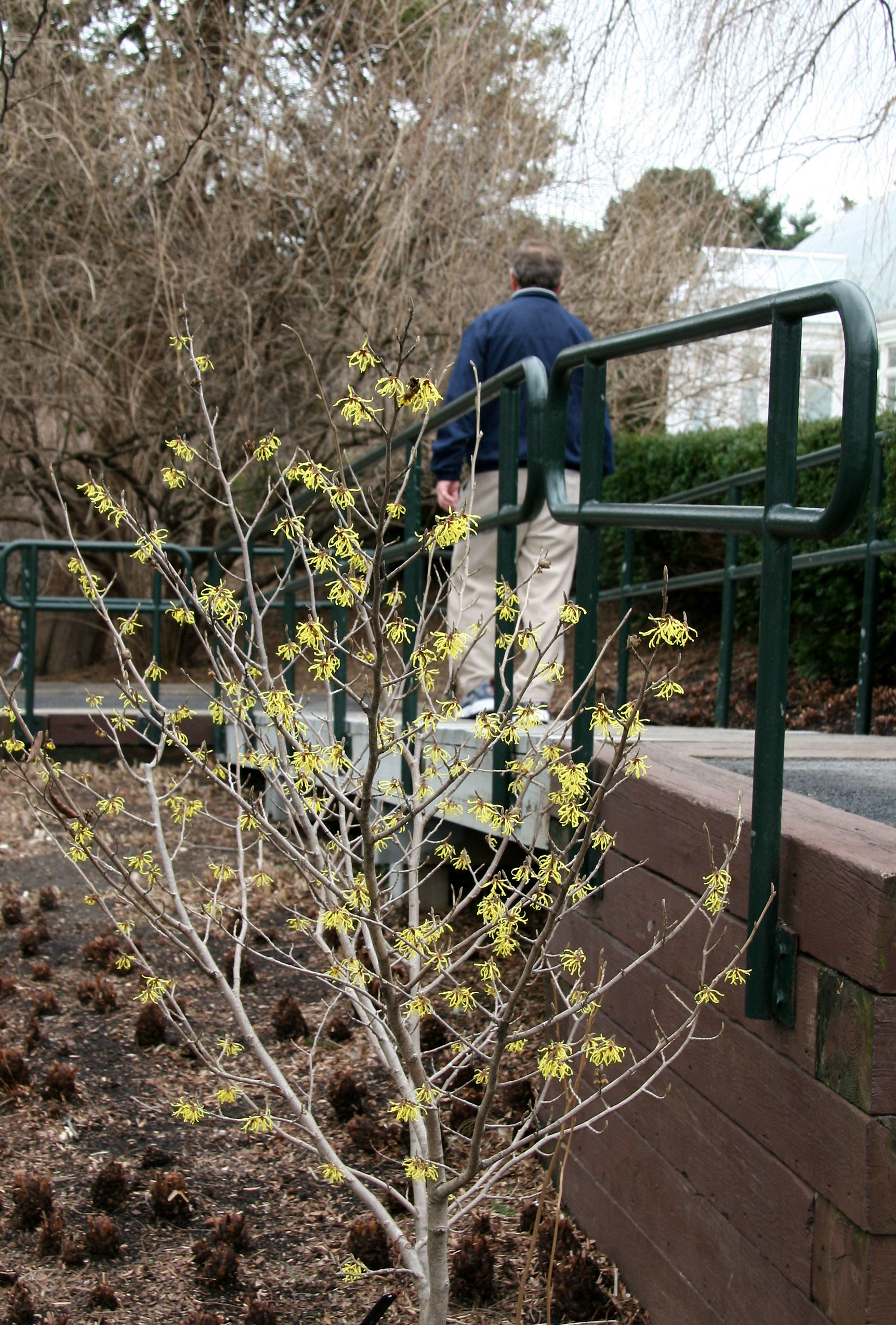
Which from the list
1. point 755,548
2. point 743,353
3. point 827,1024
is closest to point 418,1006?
point 827,1024

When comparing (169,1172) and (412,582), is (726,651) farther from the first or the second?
(169,1172)

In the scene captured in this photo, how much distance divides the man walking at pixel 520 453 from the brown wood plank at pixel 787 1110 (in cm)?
181

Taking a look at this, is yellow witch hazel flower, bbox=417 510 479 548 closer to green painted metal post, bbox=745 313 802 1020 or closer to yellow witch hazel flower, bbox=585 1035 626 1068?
green painted metal post, bbox=745 313 802 1020

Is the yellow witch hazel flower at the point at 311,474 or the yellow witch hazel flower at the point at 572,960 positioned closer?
the yellow witch hazel flower at the point at 311,474

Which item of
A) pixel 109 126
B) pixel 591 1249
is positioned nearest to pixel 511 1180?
pixel 591 1249

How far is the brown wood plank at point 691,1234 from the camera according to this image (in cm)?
215

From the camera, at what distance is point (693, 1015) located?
86.7 inches

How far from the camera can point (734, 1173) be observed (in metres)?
2.32

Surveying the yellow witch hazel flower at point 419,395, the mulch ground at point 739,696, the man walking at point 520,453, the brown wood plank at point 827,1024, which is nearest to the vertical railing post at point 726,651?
the mulch ground at point 739,696

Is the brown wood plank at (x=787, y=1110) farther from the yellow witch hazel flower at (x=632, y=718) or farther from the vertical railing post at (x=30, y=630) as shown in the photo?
the vertical railing post at (x=30, y=630)

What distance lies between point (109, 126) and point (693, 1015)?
7.80 m

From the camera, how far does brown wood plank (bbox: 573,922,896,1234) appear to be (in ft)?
6.09

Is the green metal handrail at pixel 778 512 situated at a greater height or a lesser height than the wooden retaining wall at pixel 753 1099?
greater

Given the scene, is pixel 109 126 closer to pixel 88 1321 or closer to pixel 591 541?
pixel 591 541
